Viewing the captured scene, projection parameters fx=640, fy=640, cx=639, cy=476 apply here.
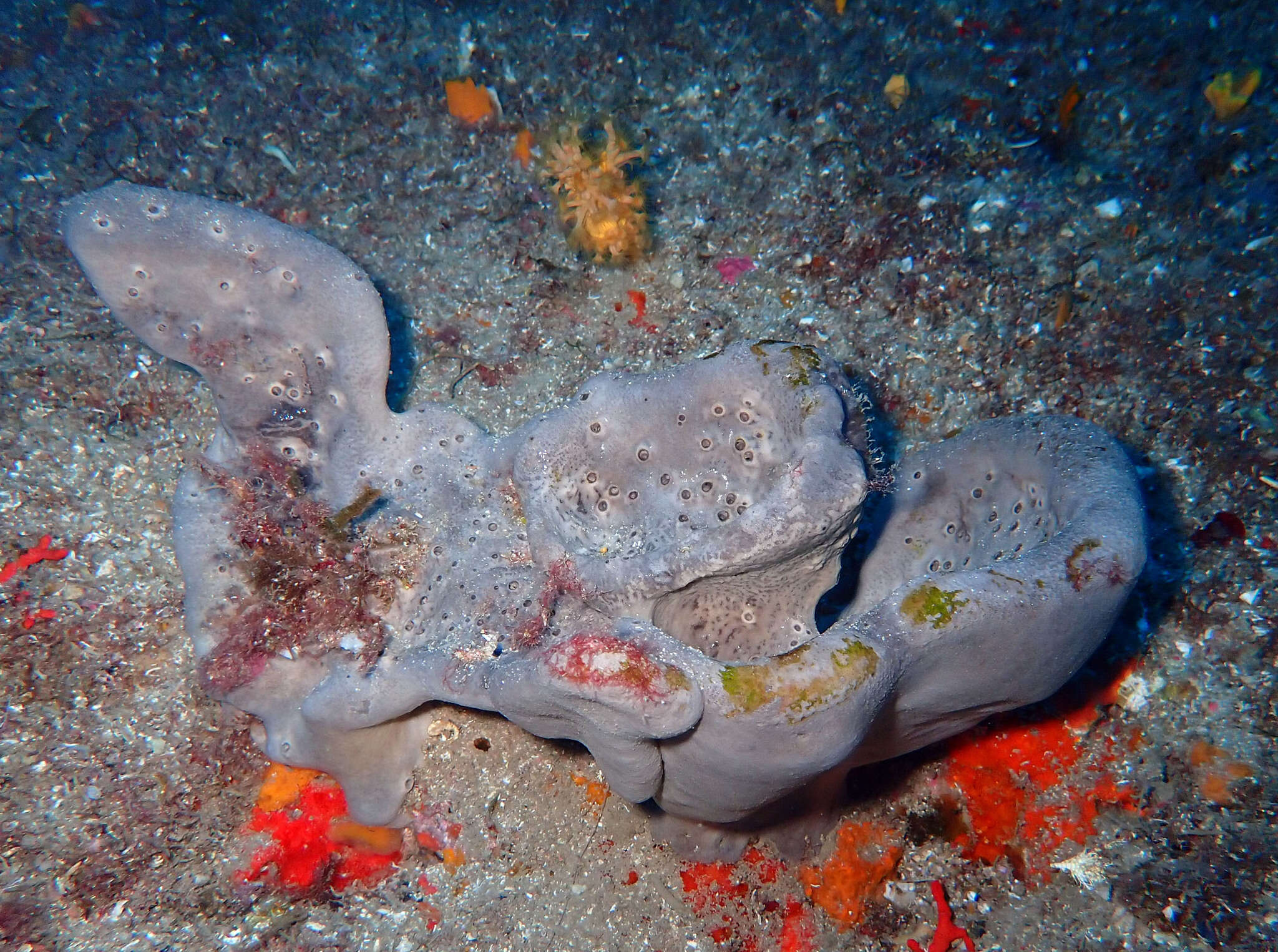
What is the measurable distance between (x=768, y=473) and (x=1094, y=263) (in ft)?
9.83

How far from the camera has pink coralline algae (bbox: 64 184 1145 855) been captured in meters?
2.43

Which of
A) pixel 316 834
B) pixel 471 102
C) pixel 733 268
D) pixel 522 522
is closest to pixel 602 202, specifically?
pixel 733 268

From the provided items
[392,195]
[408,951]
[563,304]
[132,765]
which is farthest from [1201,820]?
[392,195]

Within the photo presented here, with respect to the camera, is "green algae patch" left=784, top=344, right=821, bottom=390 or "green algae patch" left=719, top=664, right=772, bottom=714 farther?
"green algae patch" left=784, top=344, right=821, bottom=390

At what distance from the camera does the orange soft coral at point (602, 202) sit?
4062 millimetres

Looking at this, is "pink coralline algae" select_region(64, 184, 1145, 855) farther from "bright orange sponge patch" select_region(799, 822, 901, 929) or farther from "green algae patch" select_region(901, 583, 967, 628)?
"bright orange sponge patch" select_region(799, 822, 901, 929)

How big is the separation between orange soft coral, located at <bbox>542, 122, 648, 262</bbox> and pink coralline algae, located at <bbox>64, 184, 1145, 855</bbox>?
5.02ft

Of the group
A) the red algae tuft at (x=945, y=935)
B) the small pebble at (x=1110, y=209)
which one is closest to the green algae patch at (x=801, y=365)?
the red algae tuft at (x=945, y=935)

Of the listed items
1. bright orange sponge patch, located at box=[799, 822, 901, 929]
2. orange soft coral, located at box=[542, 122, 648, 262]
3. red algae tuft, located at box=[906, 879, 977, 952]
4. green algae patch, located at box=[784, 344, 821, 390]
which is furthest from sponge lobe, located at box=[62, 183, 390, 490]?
red algae tuft, located at box=[906, 879, 977, 952]

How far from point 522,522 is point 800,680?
61.3 inches

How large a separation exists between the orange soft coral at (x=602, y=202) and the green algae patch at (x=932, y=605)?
285cm

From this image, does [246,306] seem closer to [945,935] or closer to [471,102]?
[471,102]

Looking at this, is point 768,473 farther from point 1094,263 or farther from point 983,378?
point 1094,263

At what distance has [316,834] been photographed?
3.15 metres
